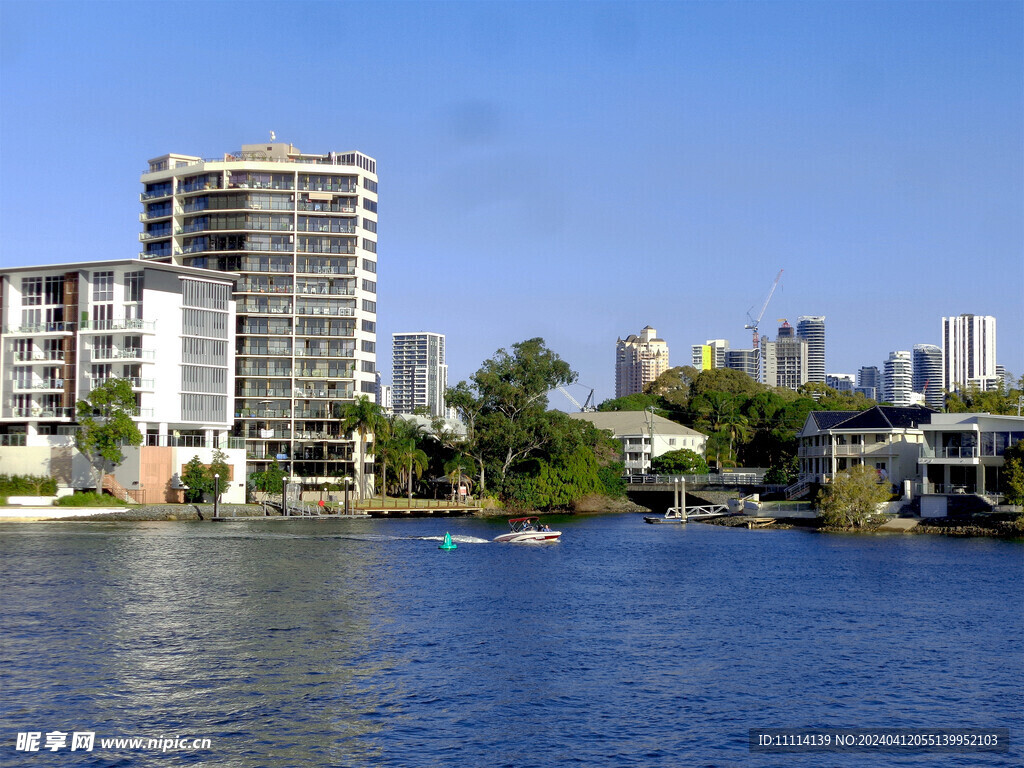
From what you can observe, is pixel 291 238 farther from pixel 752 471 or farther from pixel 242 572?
pixel 242 572

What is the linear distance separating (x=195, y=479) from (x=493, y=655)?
75914 mm

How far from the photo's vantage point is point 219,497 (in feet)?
361

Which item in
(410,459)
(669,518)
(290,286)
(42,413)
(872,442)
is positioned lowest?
Answer: (669,518)

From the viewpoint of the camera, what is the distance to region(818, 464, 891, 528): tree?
3898 inches

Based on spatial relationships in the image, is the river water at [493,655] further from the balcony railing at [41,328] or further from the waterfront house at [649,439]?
the waterfront house at [649,439]

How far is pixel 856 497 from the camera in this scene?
99.2 meters

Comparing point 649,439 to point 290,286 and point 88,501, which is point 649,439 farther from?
point 88,501

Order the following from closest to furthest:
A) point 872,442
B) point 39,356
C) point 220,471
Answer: point 220,471
point 39,356
point 872,442

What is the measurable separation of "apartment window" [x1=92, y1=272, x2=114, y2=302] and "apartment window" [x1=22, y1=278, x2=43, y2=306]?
714 centimetres

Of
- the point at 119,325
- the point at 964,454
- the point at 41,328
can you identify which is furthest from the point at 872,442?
the point at 41,328

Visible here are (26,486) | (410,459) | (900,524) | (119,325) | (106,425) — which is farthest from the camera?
(410,459)

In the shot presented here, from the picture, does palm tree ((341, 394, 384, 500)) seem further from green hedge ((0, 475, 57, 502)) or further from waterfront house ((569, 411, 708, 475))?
waterfront house ((569, 411, 708, 475))

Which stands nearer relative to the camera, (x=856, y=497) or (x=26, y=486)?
(x=856, y=497)

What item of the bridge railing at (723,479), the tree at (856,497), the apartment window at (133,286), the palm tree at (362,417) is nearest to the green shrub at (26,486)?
the apartment window at (133,286)
